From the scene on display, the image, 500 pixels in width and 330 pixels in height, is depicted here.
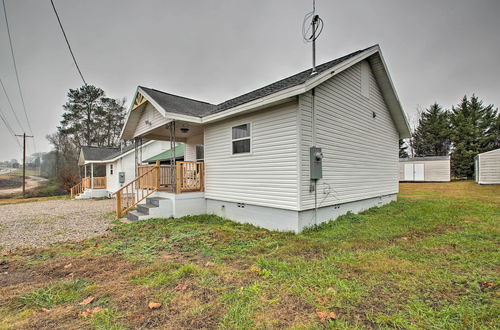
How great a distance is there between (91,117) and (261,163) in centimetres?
2748

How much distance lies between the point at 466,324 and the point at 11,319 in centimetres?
456

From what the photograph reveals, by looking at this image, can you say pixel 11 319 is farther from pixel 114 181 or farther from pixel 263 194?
pixel 114 181

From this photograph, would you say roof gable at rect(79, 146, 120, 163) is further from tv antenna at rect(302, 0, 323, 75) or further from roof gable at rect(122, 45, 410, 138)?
tv antenna at rect(302, 0, 323, 75)

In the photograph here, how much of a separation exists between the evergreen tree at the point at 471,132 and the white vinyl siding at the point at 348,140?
26.9 meters

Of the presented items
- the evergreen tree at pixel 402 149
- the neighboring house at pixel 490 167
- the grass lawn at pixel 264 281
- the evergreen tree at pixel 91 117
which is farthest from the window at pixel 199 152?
the evergreen tree at pixel 402 149

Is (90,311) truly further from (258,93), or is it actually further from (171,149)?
(171,149)

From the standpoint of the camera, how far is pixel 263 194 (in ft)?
19.9

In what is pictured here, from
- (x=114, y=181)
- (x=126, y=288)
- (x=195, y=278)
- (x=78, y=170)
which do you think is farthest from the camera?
(x=78, y=170)

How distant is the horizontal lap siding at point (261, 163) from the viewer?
5414 mm

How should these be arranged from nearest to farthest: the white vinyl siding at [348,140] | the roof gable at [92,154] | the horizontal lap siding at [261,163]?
the horizontal lap siding at [261,163], the white vinyl siding at [348,140], the roof gable at [92,154]

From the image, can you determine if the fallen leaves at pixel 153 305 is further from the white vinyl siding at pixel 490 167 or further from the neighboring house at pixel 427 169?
the neighboring house at pixel 427 169

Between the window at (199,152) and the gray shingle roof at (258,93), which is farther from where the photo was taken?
the window at (199,152)

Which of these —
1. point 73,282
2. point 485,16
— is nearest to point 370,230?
point 73,282

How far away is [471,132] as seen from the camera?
2730 centimetres
